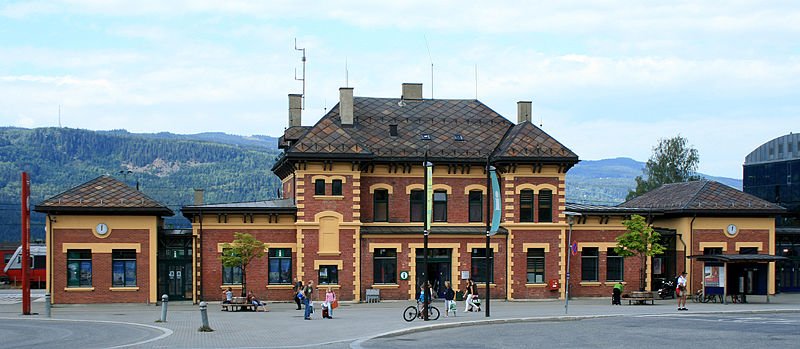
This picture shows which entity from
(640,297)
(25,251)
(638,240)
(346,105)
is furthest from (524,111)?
(25,251)

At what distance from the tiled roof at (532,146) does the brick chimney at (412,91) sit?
291 inches

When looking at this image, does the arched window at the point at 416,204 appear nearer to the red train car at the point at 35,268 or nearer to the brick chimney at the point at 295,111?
the brick chimney at the point at 295,111

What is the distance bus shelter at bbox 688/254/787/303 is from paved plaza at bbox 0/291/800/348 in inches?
32.5

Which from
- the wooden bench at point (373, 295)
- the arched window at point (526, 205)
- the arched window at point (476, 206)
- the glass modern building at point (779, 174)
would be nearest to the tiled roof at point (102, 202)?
the wooden bench at point (373, 295)

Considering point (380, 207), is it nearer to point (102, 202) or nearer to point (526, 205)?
point (526, 205)

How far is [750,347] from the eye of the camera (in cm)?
3091

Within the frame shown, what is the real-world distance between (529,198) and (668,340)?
27.4 m

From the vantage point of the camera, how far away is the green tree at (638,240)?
5847 centimetres

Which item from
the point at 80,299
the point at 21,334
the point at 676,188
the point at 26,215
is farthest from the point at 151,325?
the point at 676,188

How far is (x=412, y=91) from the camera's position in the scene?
66.8 m

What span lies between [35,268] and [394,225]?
1412 inches

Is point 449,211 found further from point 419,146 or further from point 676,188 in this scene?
point 676,188

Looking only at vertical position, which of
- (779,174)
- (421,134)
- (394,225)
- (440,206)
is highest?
(421,134)

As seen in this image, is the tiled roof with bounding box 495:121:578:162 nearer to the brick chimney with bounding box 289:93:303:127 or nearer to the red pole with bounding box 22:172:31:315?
the brick chimney with bounding box 289:93:303:127
